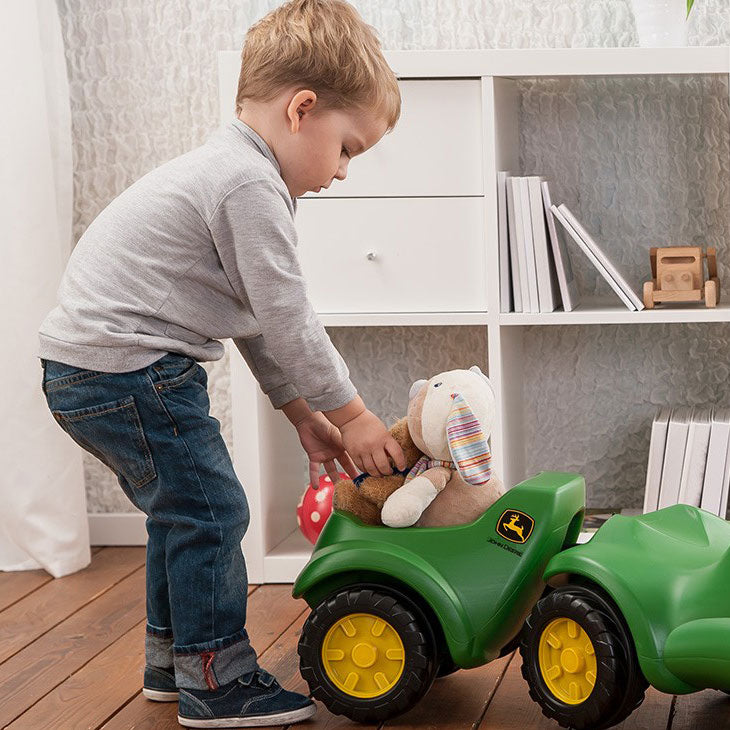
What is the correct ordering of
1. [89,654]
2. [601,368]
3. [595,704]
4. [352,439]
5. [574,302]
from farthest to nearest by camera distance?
[601,368] < [574,302] < [89,654] < [352,439] < [595,704]

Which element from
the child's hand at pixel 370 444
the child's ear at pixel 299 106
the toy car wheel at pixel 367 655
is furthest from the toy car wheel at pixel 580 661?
the child's ear at pixel 299 106

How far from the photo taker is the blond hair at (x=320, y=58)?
1.20m

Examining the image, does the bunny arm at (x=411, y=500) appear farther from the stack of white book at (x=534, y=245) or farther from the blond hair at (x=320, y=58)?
the stack of white book at (x=534, y=245)

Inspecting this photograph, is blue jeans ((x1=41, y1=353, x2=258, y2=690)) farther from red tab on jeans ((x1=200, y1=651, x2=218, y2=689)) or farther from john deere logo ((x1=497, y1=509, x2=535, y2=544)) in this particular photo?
john deere logo ((x1=497, y1=509, x2=535, y2=544))

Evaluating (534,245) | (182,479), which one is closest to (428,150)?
(534,245)

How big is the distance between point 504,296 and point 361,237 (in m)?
0.24

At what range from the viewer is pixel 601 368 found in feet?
6.62

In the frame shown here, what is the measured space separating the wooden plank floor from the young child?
0.13m

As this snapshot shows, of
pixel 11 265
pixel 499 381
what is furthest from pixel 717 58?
pixel 11 265

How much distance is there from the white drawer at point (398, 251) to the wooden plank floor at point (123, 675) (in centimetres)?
49

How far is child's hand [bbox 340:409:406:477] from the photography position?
1.22m

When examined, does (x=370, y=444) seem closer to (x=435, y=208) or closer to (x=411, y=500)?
(x=411, y=500)

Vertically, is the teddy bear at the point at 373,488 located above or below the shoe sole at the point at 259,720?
above

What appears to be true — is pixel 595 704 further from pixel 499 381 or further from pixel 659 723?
pixel 499 381
